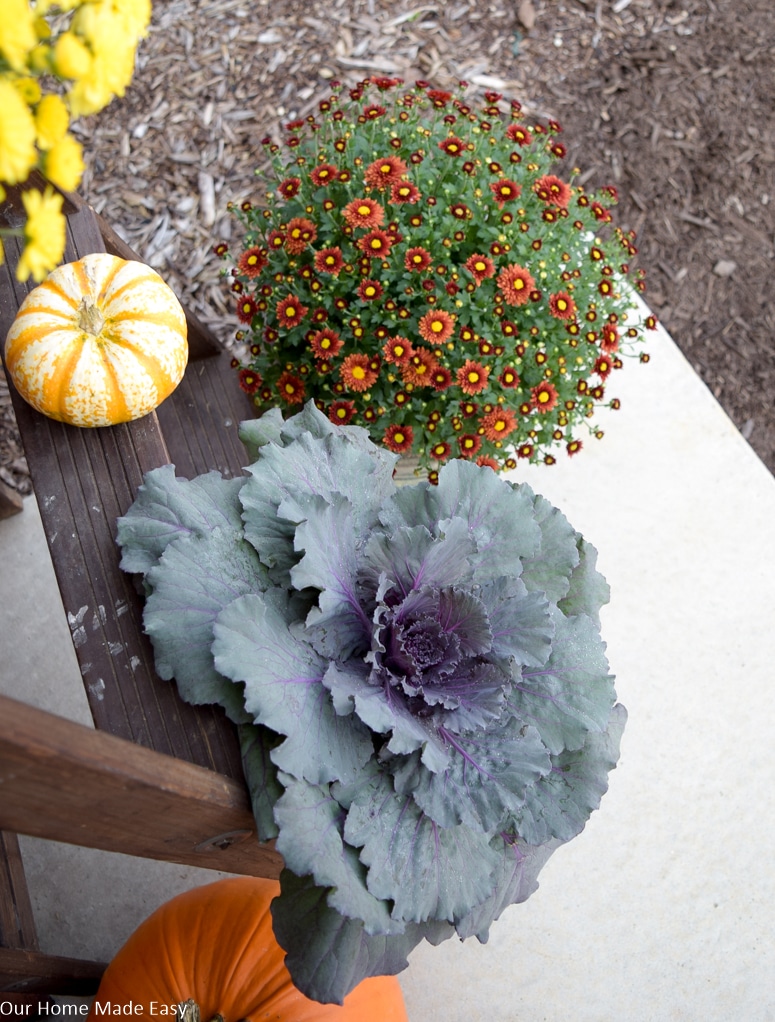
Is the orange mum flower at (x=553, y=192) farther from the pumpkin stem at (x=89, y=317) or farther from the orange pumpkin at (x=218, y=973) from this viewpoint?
the orange pumpkin at (x=218, y=973)

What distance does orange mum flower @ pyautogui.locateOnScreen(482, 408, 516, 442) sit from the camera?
5.69 ft

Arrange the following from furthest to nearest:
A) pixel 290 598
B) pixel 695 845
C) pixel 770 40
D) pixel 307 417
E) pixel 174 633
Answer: pixel 770 40, pixel 695 845, pixel 307 417, pixel 290 598, pixel 174 633

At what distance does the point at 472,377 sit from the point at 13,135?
1.11 m

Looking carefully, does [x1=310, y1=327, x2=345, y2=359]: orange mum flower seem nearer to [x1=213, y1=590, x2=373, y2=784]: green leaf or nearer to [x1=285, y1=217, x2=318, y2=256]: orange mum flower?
[x1=285, y1=217, x2=318, y2=256]: orange mum flower

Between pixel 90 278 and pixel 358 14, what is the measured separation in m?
2.02

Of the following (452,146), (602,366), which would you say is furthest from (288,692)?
(452,146)

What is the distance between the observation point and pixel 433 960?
1885mm

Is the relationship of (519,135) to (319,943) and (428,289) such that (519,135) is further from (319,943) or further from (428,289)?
(319,943)

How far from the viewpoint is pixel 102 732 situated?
0.85 meters

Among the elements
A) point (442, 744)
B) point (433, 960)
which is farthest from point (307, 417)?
point (433, 960)

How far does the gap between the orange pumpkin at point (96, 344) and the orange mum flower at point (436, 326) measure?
48cm

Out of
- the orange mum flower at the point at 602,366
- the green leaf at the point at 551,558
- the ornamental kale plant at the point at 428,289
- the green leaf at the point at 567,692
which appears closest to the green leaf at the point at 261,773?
the green leaf at the point at 567,692

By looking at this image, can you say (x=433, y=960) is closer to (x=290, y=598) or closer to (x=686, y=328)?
(x=290, y=598)

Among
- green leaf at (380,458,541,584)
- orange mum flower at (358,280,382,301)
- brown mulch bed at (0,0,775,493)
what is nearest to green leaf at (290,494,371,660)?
green leaf at (380,458,541,584)
